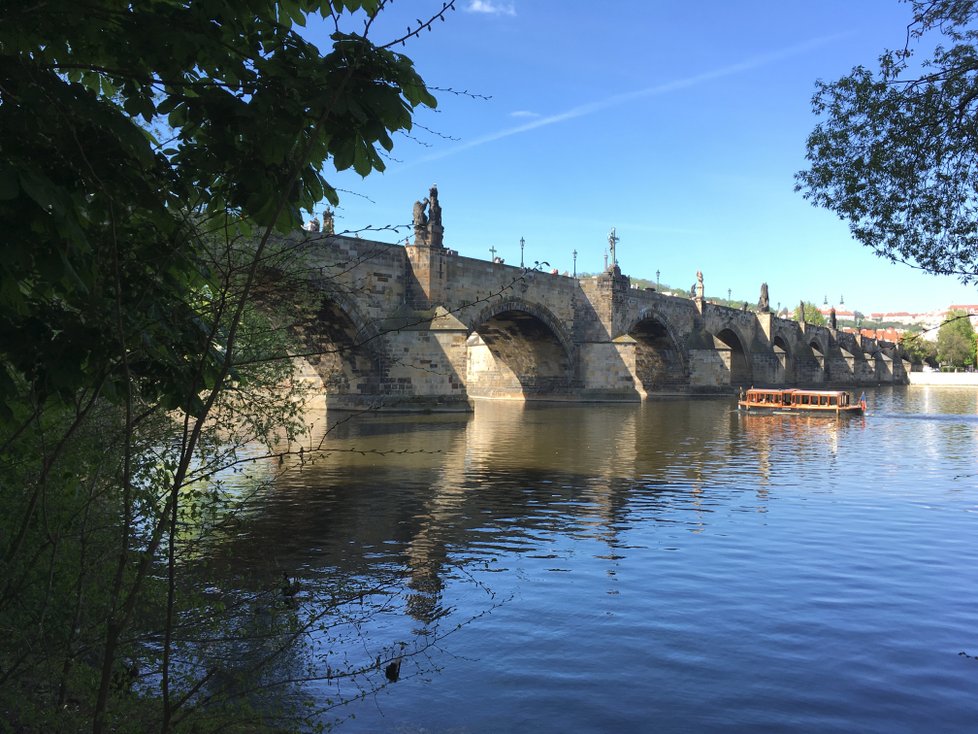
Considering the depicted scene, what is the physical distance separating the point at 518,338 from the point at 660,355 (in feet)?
46.2

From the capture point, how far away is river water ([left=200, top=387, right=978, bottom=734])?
19.2ft

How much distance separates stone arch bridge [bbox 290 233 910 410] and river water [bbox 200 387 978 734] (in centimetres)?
269

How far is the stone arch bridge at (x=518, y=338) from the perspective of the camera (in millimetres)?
29562

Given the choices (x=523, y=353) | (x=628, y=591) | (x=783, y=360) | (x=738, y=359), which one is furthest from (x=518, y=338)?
(x=628, y=591)

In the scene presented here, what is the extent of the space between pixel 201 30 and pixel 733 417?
34.0m

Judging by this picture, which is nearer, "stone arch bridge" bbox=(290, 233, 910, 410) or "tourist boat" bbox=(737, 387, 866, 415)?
"stone arch bridge" bbox=(290, 233, 910, 410)

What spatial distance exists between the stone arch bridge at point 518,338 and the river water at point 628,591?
106 inches

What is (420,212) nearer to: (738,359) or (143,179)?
(143,179)

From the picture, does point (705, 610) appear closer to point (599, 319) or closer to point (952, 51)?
point (952, 51)

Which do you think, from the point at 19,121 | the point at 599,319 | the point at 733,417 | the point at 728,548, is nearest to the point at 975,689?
the point at 728,548

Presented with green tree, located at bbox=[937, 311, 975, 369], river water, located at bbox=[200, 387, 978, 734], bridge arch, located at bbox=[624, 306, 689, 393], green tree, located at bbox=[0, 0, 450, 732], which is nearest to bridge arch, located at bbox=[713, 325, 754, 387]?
bridge arch, located at bbox=[624, 306, 689, 393]

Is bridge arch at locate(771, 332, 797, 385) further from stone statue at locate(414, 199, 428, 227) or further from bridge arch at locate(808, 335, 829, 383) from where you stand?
stone statue at locate(414, 199, 428, 227)

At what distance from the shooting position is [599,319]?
43.8m

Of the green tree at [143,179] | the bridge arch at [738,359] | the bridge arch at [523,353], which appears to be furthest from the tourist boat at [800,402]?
the green tree at [143,179]
